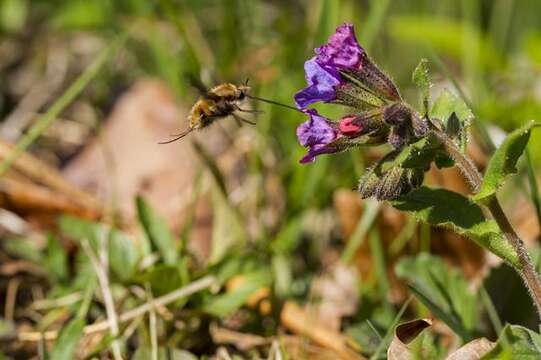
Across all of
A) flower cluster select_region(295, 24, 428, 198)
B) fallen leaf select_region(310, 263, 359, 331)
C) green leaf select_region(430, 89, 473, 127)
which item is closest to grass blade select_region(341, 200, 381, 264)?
fallen leaf select_region(310, 263, 359, 331)

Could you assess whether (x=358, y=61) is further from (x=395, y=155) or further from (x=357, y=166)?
(x=357, y=166)

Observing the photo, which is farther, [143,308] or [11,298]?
[11,298]

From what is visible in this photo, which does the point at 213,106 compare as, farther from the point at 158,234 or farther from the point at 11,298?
the point at 11,298

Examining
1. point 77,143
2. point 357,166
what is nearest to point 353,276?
point 357,166

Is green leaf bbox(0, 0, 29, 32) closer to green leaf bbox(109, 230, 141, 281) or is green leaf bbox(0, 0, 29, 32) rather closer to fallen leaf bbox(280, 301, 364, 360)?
green leaf bbox(109, 230, 141, 281)

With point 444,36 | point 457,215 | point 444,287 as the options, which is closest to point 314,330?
point 444,287

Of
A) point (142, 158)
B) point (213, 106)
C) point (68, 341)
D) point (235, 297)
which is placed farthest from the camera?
point (142, 158)

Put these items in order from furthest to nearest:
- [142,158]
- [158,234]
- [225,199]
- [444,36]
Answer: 1. [444,36]
2. [142,158]
3. [225,199]
4. [158,234]

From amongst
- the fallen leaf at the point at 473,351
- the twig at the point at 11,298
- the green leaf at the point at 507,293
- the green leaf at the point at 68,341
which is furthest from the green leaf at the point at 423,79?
the twig at the point at 11,298
